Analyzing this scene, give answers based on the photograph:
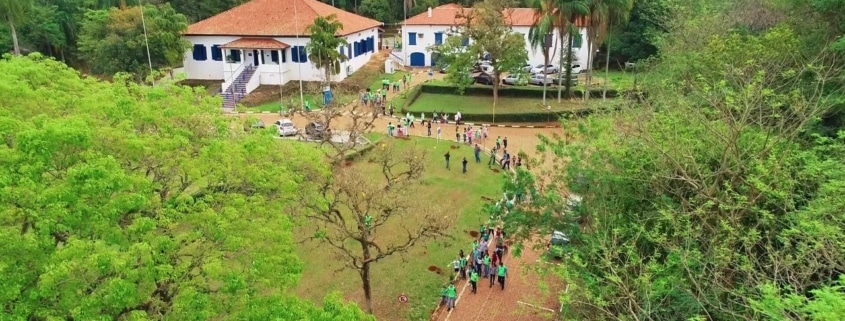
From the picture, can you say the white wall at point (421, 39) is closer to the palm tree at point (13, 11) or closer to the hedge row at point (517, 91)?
the hedge row at point (517, 91)

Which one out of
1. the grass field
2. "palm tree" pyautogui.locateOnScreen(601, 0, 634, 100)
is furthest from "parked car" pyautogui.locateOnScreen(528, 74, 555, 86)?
the grass field

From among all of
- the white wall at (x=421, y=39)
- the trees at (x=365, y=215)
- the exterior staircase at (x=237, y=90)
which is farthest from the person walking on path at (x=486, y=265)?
the white wall at (x=421, y=39)

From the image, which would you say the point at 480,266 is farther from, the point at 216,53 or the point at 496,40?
the point at 216,53

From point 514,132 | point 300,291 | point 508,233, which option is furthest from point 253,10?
point 508,233

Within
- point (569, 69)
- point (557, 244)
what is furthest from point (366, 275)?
point (569, 69)

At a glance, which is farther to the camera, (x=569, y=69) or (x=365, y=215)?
(x=569, y=69)
